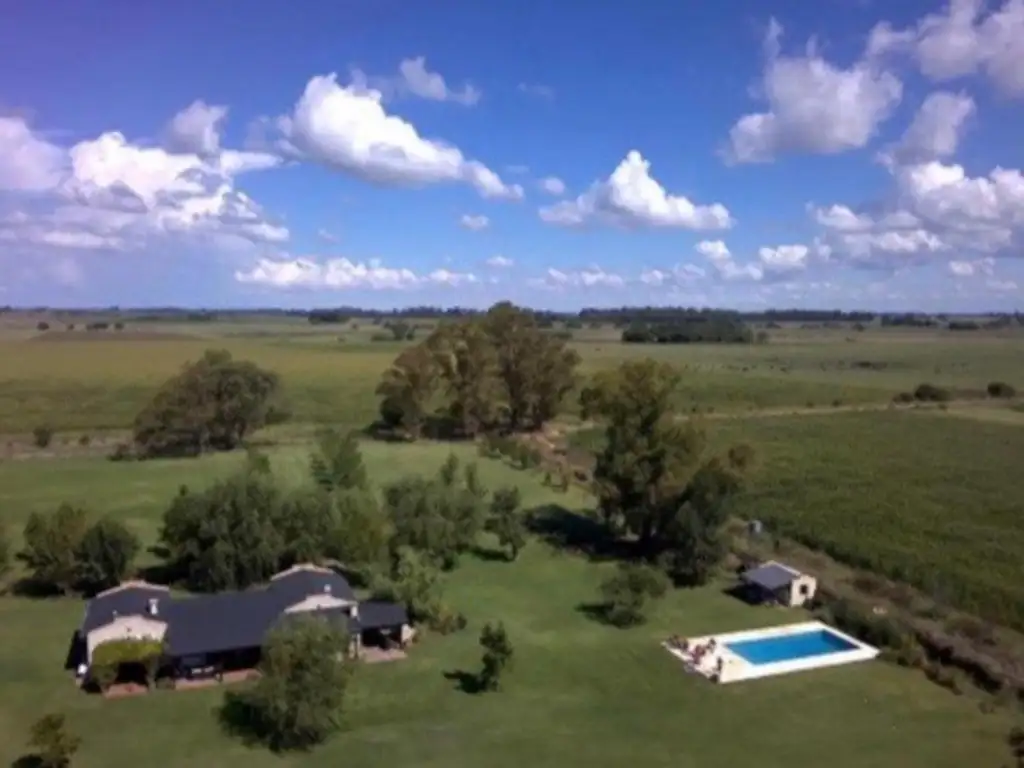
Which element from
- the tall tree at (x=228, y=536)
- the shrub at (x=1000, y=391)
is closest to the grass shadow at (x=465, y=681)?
the tall tree at (x=228, y=536)

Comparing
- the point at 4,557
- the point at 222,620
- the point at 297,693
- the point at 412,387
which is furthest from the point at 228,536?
the point at 412,387

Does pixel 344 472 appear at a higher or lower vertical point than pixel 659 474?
lower

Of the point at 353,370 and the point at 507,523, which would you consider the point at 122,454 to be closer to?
the point at 507,523

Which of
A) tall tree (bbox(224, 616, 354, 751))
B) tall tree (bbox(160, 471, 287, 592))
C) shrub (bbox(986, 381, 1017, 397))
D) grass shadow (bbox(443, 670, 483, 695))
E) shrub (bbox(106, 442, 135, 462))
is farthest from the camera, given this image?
shrub (bbox(986, 381, 1017, 397))

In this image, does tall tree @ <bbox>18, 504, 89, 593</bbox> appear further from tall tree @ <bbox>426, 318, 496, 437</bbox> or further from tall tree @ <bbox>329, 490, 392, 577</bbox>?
tall tree @ <bbox>426, 318, 496, 437</bbox>

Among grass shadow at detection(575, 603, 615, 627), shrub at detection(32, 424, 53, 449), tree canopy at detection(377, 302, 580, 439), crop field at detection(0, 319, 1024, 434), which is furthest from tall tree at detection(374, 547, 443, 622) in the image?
crop field at detection(0, 319, 1024, 434)

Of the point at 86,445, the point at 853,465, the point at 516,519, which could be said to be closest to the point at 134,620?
the point at 516,519
